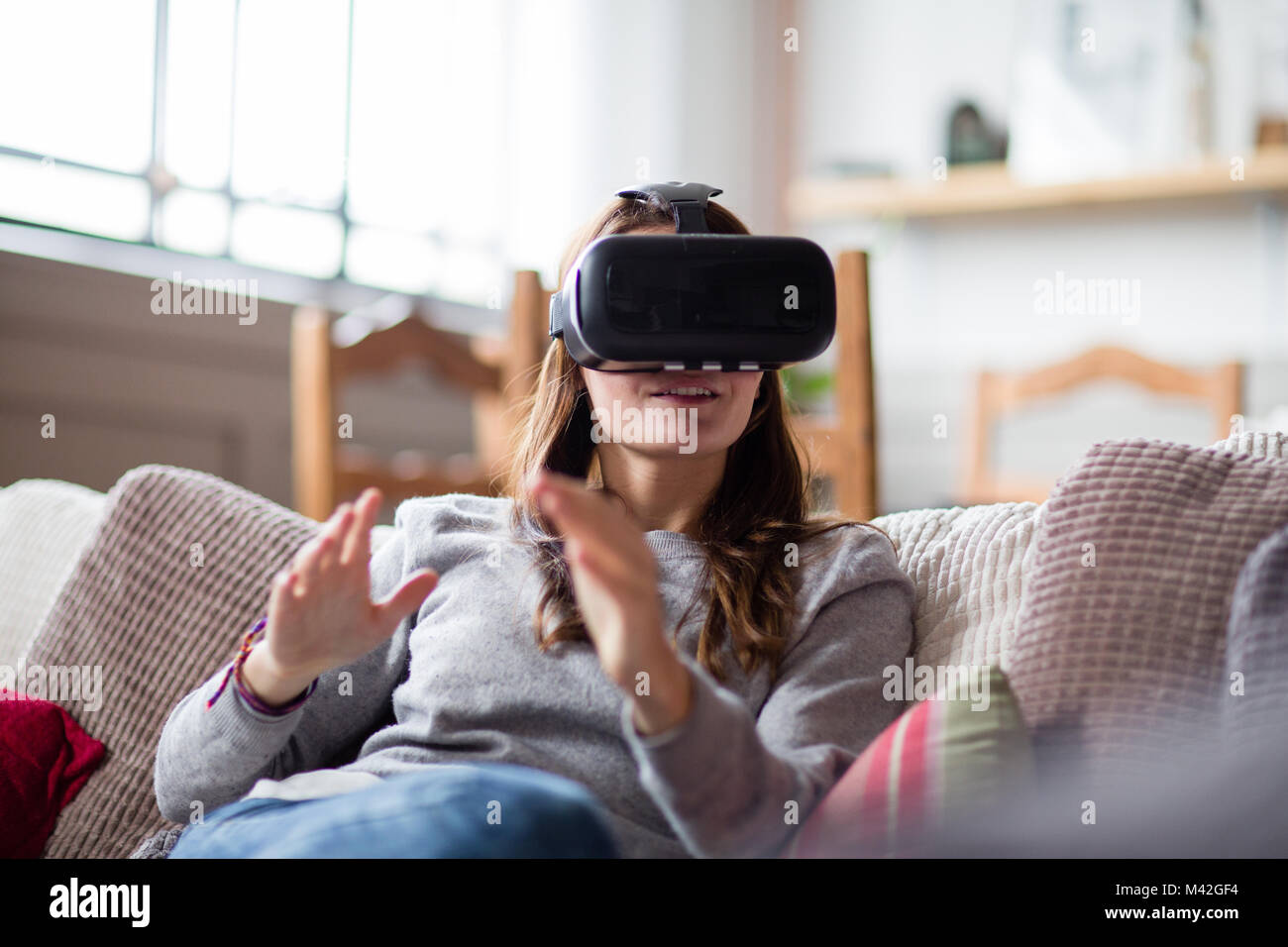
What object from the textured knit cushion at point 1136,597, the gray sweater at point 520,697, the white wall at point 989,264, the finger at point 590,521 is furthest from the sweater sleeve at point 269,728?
the white wall at point 989,264

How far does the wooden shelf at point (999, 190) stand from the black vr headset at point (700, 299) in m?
2.73

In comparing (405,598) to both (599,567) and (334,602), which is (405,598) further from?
(599,567)

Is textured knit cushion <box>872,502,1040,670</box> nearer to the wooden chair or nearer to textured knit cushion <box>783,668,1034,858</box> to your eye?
textured knit cushion <box>783,668,1034,858</box>

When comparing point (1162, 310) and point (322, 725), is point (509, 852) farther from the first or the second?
point (1162, 310)

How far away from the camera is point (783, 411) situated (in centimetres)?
111

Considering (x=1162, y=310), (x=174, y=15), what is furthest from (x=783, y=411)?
(x=1162, y=310)

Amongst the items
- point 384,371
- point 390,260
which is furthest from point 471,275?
point 384,371

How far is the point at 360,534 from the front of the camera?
0.79 metres

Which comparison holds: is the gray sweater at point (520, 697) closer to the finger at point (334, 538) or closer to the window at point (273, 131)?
the finger at point (334, 538)

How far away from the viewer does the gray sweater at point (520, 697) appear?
871mm

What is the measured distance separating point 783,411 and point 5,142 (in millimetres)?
2023

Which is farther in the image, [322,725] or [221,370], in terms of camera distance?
[221,370]

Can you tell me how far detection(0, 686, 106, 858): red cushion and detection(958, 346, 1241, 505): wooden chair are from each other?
5.62 ft

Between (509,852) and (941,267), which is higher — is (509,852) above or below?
below
